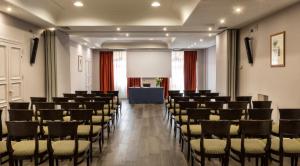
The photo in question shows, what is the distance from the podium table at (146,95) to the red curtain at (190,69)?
3.47 metres

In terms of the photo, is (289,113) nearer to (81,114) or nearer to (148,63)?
(81,114)

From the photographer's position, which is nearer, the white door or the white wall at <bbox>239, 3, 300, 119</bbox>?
the white wall at <bbox>239, 3, 300, 119</bbox>

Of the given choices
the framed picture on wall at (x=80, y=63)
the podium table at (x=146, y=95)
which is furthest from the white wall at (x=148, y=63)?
the framed picture on wall at (x=80, y=63)

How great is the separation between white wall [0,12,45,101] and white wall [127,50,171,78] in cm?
724

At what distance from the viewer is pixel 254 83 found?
25.1ft

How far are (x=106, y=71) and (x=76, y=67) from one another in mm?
3977

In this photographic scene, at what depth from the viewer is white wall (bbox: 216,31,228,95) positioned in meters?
9.04

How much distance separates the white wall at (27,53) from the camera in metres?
6.34

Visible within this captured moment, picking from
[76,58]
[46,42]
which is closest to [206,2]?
[46,42]

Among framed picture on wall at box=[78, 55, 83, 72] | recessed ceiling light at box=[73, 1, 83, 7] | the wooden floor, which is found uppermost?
recessed ceiling light at box=[73, 1, 83, 7]

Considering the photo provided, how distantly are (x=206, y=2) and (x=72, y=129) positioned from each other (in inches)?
139

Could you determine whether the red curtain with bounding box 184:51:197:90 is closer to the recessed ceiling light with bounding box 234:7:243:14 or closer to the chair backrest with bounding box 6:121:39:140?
the recessed ceiling light with bounding box 234:7:243:14

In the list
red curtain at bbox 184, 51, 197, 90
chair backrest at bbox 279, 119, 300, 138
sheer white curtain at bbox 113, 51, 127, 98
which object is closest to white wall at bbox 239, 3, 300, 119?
chair backrest at bbox 279, 119, 300, 138

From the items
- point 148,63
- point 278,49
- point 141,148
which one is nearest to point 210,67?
point 148,63
